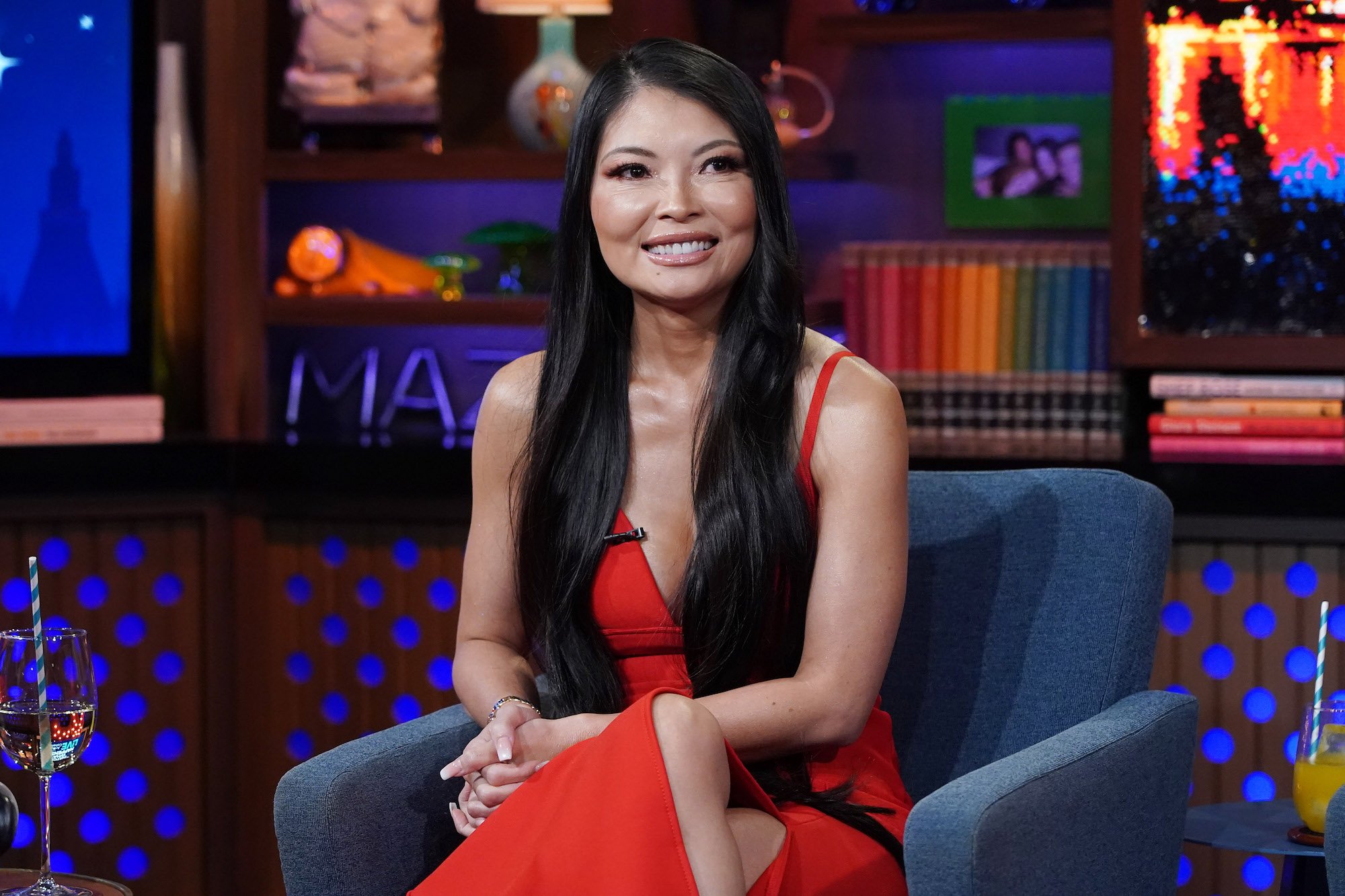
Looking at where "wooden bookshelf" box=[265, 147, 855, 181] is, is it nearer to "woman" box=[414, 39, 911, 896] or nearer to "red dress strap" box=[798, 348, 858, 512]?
"woman" box=[414, 39, 911, 896]

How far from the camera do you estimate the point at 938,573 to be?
2.07 meters

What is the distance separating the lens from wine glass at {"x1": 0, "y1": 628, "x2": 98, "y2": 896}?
165cm

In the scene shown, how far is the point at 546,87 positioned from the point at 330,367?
2.73 feet

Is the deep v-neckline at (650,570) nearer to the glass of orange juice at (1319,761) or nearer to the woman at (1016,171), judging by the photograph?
the glass of orange juice at (1319,761)

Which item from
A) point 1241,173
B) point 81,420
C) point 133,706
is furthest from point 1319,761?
point 81,420

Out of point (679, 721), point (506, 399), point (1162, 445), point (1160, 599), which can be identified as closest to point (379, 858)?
point (679, 721)

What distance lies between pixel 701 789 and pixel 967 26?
76.9 inches

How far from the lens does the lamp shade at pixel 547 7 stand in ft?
10.9

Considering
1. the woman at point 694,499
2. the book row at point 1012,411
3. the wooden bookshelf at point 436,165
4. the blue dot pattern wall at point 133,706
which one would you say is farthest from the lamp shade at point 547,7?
the woman at point 694,499

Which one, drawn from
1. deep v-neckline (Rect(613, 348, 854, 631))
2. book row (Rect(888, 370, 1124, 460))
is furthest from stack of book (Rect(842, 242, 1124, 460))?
deep v-neckline (Rect(613, 348, 854, 631))

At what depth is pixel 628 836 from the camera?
4.71 ft

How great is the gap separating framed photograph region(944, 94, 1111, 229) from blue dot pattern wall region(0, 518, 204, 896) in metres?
1.69

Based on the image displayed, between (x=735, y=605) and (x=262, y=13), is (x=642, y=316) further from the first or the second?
(x=262, y=13)

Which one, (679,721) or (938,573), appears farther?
(938,573)
